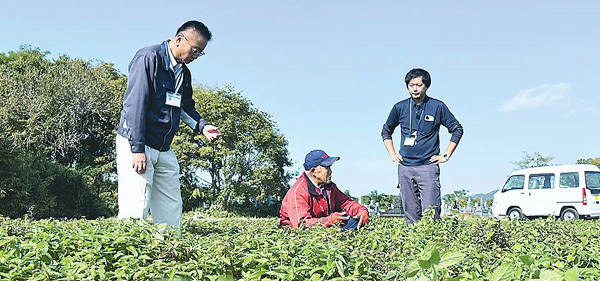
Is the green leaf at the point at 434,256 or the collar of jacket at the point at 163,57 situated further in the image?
the collar of jacket at the point at 163,57

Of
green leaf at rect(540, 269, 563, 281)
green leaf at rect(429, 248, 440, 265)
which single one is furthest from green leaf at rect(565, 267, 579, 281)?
green leaf at rect(429, 248, 440, 265)

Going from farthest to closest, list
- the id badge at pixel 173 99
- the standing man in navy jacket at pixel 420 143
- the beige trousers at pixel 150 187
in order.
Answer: the standing man in navy jacket at pixel 420 143 < the id badge at pixel 173 99 < the beige trousers at pixel 150 187

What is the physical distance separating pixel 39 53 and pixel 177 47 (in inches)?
1698

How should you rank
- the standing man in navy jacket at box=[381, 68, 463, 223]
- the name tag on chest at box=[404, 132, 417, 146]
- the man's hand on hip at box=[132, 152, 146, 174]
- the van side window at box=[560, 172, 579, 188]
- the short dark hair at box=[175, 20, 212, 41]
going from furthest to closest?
the van side window at box=[560, 172, 579, 188] < the name tag on chest at box=[404, 132, 417, 146] < the standing man in navy jacket at box=[381, 68, 463, 223] < the short dark hair at box=[175, 20, 212, 41] < the man's hand on hip at box=[132, 152, 146, 174]

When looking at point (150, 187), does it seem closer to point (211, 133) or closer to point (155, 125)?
point (155, 125)

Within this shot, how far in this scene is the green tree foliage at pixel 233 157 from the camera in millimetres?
36438

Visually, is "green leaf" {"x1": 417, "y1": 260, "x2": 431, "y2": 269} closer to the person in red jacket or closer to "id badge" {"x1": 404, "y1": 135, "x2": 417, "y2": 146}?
the person in red jacket

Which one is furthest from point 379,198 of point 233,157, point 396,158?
point 396,158

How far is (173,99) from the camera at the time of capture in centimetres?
549

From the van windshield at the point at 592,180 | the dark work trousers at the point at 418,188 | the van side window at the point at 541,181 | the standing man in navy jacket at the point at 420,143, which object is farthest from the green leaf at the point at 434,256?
the van side window at the point at 541,181

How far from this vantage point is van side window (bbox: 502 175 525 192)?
2266 cm

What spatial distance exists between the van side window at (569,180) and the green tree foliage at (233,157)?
1833cm

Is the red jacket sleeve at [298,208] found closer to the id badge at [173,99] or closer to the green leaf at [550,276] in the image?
the id badge at [173,99]

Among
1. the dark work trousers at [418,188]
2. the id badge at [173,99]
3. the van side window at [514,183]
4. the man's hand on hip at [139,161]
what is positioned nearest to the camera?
the man's hand on hip at [139,161]
